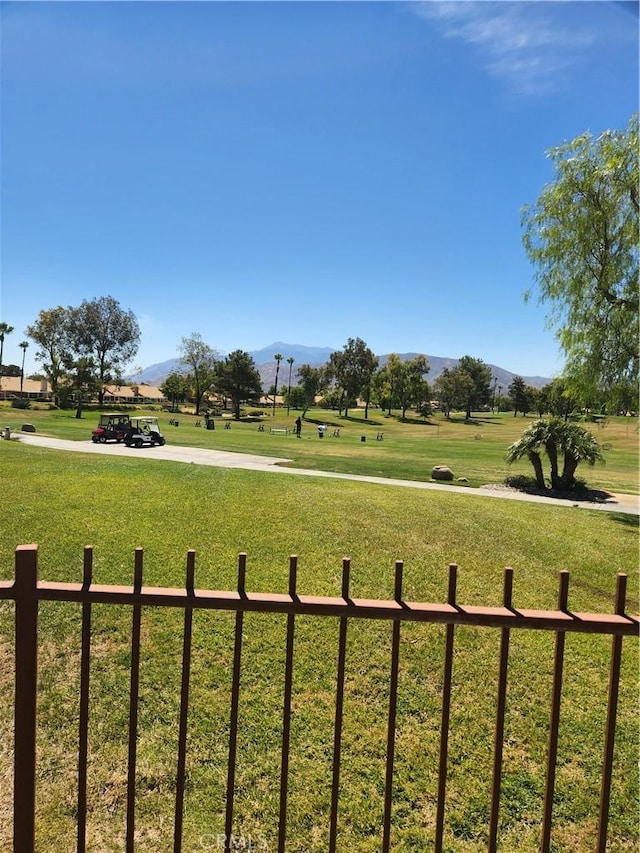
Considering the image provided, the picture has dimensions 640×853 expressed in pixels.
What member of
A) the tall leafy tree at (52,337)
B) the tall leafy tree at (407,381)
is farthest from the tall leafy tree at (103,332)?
the tall leafy tree at (407,381)

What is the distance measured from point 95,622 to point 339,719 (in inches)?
147

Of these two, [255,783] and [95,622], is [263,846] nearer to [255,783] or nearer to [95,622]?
[255,783]

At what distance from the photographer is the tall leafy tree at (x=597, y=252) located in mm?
12531

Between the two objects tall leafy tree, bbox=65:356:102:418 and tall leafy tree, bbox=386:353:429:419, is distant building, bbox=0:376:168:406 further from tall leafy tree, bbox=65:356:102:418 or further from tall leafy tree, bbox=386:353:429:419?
tall leafy tree, bbox=386:353:429:419

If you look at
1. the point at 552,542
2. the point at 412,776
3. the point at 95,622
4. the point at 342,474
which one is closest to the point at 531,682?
the point at 412,776

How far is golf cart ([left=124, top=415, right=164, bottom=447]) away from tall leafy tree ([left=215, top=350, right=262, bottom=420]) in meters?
46.1

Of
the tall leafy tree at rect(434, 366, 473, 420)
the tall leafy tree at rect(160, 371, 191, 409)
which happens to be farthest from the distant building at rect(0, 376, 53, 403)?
the tall leafy tree at rect(434, 366, 473, 420)

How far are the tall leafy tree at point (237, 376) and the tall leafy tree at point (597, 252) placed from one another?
6004cm

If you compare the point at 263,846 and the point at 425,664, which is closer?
the point at 263,846

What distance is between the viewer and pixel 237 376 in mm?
71938

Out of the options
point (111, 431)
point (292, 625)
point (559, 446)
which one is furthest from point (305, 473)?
point (292, 625)

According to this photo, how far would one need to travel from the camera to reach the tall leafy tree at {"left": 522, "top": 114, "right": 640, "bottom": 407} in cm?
1253

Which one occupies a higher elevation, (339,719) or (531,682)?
(339,719)

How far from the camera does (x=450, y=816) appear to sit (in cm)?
318
